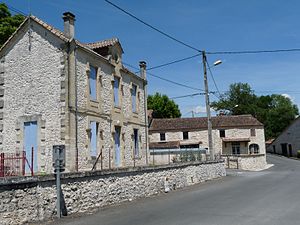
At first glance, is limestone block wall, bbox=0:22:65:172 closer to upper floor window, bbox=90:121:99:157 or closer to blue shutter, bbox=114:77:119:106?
upper floor window, bbox=90:121:99:157

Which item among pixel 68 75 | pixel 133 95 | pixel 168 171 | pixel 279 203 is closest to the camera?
pixel 279 203

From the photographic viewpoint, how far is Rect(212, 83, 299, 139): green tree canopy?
3450 inches

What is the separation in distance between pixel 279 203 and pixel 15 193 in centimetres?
903

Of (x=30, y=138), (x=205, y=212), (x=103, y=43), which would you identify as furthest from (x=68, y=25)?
(x=205, y=212)

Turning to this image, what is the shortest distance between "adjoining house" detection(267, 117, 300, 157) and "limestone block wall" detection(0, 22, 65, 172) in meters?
52.8

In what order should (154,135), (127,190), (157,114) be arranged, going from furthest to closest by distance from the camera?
(157,114)
(154,135)
(127,190)

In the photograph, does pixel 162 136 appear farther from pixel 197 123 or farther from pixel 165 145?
pixel 197 123

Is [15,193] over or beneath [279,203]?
over

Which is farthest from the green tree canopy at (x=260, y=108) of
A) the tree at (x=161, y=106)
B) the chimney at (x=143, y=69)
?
the chimney at (x=143, y=69)

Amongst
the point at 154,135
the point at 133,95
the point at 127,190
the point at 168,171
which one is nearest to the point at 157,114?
the point at 154,135

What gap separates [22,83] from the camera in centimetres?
1897

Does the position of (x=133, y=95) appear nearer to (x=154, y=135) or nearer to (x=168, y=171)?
(x=168, y=171)

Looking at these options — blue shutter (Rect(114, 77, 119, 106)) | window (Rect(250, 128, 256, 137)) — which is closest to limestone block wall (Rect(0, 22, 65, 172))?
blue shutter (Rect(114, 77, 119, 106))

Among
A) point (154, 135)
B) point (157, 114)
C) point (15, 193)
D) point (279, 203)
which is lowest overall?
point (279, 203)
